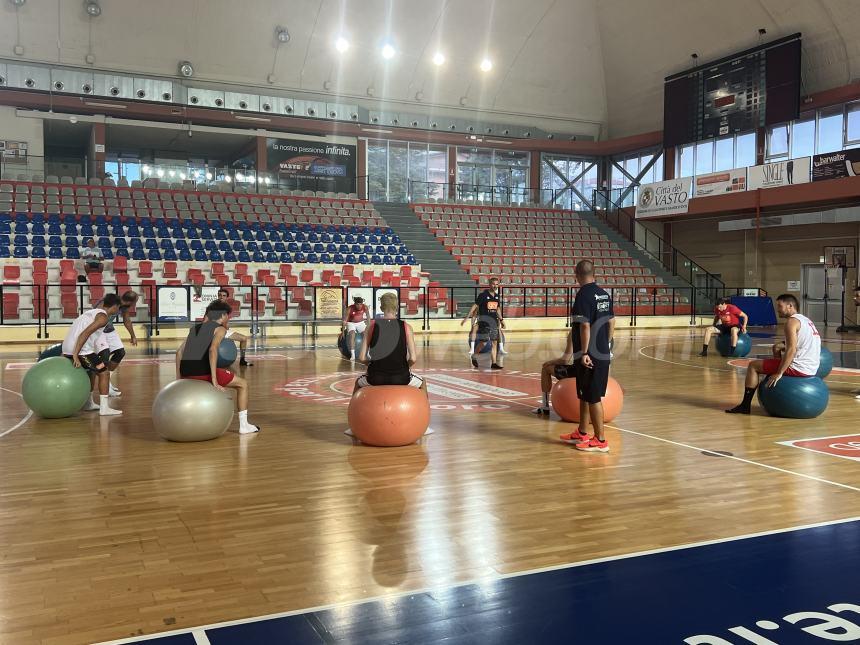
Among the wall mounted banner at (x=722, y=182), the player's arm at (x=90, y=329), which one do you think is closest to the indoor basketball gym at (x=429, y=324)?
the player's arm at (x=90, y=329)

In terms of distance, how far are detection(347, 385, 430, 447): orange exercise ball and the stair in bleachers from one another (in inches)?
788

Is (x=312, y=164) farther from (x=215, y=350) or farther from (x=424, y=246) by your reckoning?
(x=215, y=350)

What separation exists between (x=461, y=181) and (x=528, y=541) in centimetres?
3292

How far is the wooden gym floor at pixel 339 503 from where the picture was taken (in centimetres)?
399

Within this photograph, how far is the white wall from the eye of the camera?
27.2 meters

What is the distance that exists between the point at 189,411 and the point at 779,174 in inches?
983

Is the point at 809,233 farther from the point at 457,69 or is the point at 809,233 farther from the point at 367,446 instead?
the point at 367,446

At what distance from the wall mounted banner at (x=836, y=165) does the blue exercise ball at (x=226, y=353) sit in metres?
22.0

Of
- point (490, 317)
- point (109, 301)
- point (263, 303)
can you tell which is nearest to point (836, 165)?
point (490, 317)

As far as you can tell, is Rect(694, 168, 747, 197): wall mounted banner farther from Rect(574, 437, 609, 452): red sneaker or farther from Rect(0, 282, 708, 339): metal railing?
Rect(574, 437, 609, 452): red sneaker

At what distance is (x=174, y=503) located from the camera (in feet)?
18.3

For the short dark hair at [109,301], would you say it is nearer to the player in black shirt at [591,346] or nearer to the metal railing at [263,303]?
the player in black shirt at [591,346]

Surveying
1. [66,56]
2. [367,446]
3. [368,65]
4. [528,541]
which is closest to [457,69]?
[368,65]

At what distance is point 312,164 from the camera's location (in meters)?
32.8
